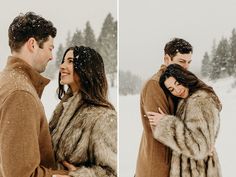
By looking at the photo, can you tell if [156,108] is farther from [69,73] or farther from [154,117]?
[69,73]

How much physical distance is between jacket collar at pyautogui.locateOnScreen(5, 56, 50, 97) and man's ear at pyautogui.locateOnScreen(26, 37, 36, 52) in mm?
75

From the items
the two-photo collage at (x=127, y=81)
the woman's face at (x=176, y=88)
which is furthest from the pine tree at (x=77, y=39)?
the woman's face at (x=176, y=88)

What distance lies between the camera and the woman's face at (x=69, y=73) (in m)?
2.04

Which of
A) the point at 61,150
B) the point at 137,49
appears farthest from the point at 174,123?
the point at 61,150

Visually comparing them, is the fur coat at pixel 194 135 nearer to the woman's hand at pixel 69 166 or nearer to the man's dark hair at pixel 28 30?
the woman's hand at pixel 69 166

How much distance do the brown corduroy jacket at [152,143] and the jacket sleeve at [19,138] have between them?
20.0 inches

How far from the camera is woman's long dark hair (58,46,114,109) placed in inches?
79.3

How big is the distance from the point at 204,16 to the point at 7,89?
0.95 m

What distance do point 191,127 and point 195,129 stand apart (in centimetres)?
2

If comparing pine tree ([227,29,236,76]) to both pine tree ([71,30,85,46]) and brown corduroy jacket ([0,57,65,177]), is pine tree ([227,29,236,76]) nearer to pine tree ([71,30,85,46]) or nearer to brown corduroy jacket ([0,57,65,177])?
pine tree ([71,30,85,46])

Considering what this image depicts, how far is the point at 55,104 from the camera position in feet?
6.79

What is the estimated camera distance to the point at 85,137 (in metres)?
1.96

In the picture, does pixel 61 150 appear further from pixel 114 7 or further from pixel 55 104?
pixel 114 7

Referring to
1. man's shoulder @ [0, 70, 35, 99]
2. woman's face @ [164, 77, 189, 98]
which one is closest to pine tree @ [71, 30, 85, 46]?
man's shoulder @ [0, 70, 35, 99]
